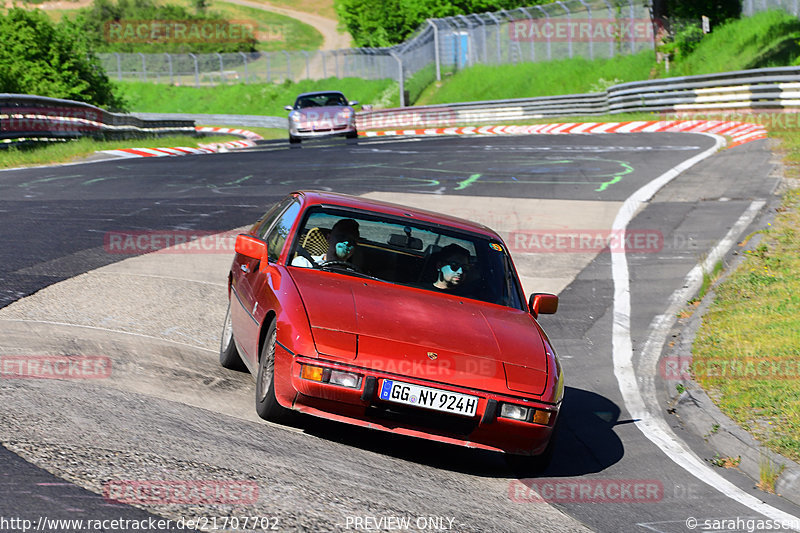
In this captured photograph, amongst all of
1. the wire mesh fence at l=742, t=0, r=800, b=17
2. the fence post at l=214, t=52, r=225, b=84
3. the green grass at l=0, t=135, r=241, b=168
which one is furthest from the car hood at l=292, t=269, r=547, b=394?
the fence post at l=214, t=52, r=225, b=84

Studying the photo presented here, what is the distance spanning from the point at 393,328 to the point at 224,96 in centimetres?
6723

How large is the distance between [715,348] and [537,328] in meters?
2.88

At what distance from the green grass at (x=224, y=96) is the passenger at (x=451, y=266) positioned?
6105 cm

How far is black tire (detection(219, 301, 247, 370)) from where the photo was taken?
778cm

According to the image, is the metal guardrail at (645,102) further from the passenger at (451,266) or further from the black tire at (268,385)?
the black tire at (268,385)

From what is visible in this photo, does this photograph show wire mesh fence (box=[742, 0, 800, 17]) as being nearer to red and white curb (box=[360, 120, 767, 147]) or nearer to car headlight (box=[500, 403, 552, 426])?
red and white curb (box=[360, 120, 767, 147])

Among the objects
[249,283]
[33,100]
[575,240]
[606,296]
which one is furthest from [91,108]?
[249,283]

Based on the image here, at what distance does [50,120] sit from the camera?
26734 mm

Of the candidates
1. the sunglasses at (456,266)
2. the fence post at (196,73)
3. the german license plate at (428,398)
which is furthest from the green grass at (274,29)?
the german license plate at (428,398)

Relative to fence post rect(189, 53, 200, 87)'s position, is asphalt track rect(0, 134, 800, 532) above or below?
below

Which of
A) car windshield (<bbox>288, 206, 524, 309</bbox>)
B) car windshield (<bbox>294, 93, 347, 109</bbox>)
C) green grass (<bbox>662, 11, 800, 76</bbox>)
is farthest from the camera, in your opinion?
green grass (<bbox>662, 11, 800, 76</bbox>)

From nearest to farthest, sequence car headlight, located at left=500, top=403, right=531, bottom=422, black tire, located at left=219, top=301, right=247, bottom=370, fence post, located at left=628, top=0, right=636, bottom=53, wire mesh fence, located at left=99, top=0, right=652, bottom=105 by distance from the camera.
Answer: car headlight, located at left=500, top=403, right=531, bottom=422 → black tire, located at left=219, top=301, right=247, bottom=370 → fence post, located at left=628, top=0, right=636, bottom=53 → wire mesh fence, located at left=99, top=0, right=652, bottom=105

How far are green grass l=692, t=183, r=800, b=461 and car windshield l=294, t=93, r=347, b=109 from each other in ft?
72.2

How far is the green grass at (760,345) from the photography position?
23.6ft
